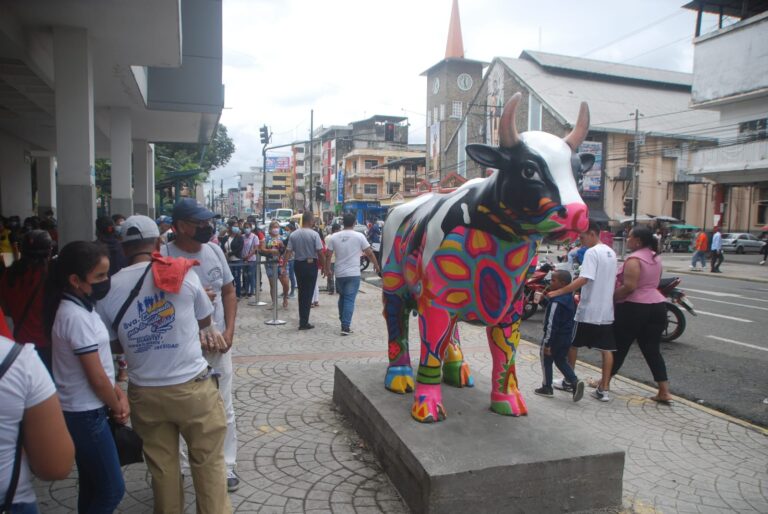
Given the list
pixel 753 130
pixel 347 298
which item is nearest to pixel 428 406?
pixel 347 298

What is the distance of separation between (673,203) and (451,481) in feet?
115

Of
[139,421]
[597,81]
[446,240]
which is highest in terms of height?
[597,81]

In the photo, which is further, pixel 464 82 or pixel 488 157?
pixel 464 82

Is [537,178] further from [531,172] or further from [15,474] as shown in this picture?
[15,474]

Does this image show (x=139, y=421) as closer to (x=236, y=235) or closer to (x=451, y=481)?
(x=451, y=481)

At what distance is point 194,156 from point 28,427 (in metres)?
33.6

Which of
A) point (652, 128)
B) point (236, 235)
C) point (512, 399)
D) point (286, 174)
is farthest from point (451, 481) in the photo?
point (286, 174)

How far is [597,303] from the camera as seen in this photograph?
4.98 m

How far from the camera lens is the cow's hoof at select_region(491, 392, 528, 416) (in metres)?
3.69

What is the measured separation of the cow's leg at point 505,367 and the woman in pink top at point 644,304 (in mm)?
1854

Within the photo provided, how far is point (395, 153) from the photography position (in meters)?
54.9

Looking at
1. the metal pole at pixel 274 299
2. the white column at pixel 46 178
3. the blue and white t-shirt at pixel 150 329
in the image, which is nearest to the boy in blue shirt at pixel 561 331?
the blue and white t-shirt at pixel 150 329

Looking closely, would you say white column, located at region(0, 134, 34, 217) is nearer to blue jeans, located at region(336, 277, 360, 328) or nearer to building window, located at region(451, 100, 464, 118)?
blue jeans, located at region(336, 277, 360, 328)

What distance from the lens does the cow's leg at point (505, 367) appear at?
12.1ft
